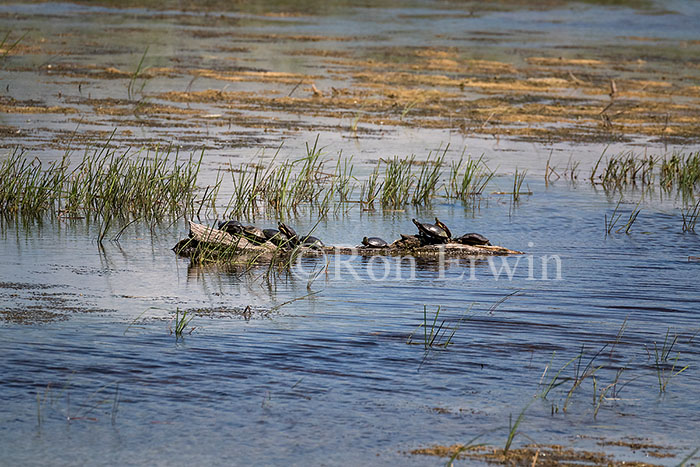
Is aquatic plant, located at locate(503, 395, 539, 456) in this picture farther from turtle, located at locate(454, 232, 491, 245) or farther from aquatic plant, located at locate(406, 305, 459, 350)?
turtle, located at locate(454, 232, 491, 245)

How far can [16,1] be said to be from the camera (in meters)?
45.9

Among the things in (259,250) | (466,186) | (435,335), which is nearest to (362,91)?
(466,186)

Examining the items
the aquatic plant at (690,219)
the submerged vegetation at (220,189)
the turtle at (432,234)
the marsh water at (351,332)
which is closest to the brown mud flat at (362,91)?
the marsh water at (351,332)

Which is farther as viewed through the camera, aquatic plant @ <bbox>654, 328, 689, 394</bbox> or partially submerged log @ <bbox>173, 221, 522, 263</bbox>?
partially submerged log @ <bbox>173, 221, 522, 263</bbox>

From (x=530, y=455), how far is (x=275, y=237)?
16.7 ft

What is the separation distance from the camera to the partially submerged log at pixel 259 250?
9.80 metres

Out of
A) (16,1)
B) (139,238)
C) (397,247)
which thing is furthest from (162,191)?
(16,1)

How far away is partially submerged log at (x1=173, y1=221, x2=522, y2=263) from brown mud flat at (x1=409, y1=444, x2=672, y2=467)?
4.11 m

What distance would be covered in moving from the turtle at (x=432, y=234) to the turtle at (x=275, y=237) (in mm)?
1427

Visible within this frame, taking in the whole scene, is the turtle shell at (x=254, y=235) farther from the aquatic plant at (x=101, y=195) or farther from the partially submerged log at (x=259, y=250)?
the aquatic plant at (x=101, y=195)

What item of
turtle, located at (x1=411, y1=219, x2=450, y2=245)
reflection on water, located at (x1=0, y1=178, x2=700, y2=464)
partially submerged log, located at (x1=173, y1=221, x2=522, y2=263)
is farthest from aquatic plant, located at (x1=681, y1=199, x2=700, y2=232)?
turtle, located at (x1=411, y1=219, x2=450, y2=245)

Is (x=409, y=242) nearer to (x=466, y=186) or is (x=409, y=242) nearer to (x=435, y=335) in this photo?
(x=466, y=186)

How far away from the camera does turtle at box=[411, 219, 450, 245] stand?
1064cm

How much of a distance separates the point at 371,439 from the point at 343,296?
3.12 meters
